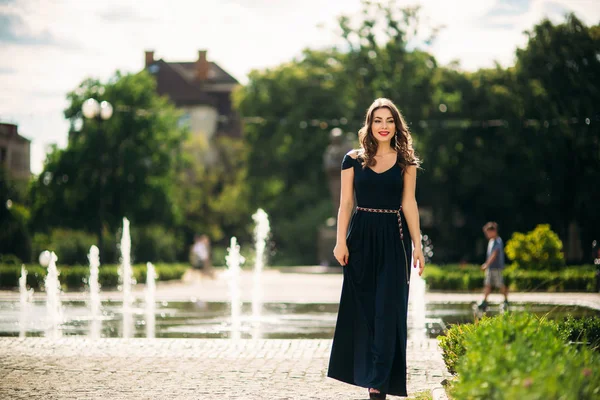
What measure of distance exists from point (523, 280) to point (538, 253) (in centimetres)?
252

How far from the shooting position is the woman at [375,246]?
749 centimetres

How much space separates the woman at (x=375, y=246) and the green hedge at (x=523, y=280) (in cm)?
1812

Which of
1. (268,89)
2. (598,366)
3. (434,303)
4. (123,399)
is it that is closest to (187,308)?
(434,303)

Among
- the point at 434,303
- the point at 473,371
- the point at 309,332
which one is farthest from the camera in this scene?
the point at 434,303

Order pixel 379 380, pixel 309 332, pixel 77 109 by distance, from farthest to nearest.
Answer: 1. pixel 77 109
2. pixel 309 332
3. pixel 379 380

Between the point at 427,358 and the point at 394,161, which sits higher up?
the point at 394,161

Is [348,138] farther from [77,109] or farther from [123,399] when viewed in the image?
[123,399]

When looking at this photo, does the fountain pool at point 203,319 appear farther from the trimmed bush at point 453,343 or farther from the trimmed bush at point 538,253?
the trimmed bush at point 538,253

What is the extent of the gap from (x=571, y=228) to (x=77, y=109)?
27.3 meters

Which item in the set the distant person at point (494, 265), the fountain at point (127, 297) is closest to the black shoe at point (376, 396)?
the fountain at point (127, 297)

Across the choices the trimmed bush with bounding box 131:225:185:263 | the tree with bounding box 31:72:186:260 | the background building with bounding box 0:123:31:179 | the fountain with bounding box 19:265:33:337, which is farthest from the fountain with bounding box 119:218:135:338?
the background building with bounding box 0:123:31:179

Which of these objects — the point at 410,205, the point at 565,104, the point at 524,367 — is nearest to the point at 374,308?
the point at 410,205

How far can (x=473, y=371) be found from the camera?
5.00 m

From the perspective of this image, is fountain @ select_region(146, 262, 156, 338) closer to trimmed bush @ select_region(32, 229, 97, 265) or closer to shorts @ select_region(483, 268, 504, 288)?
trimmed bush @ select_region(32, 229, 97, 265)
